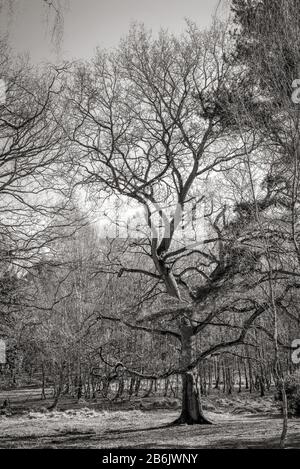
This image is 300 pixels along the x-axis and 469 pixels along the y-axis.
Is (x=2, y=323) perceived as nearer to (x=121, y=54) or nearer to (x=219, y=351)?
(x=219, y=351)

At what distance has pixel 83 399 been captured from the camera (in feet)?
78.8

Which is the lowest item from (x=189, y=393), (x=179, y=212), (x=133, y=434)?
(x=133, y=434)

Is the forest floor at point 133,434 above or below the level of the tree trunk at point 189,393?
below

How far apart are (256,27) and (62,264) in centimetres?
599

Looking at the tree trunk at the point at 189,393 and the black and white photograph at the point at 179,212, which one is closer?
the black and white photograph at the point at 179,212

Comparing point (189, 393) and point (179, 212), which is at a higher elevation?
point (179, 212)

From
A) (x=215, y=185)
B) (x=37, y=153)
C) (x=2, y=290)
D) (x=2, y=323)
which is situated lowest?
(x=2, y=323)

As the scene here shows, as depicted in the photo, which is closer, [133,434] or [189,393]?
[133,434]

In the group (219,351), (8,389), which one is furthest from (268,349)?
(8,389)

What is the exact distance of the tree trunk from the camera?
41.9 feet

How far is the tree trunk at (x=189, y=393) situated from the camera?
12.8m

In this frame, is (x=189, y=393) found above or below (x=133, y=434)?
above

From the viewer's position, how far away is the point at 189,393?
12.9 m

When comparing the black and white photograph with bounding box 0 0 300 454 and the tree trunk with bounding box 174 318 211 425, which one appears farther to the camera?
the tree trunk with bounding box 174 318 211 425
